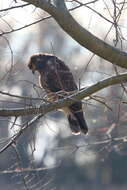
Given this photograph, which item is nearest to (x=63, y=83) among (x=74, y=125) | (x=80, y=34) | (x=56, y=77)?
(x=56, y=77)

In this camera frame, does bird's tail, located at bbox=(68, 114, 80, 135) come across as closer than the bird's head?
Yes

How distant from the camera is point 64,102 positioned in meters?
5.68

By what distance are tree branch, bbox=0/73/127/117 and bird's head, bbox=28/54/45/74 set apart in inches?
111

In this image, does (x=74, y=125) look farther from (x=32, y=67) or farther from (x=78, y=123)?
(x=32, y=67)

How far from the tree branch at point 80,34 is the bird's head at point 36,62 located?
8.95 feet

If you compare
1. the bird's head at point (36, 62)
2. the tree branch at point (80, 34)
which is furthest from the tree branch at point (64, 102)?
the bird's head at point (36, 62)

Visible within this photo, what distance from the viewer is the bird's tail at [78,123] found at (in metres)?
7.67

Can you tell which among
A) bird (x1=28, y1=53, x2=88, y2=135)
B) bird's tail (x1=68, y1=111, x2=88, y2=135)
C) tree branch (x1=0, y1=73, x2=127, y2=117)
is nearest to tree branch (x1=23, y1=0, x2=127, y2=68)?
tree branch (x1=0, y1=73, x2=127, y2=117)

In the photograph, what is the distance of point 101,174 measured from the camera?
22641 millimetres

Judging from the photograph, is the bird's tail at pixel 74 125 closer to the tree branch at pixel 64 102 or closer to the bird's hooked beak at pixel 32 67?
the bird's hooked beak at pixel 32 67

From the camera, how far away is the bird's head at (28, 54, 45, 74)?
8.52 m

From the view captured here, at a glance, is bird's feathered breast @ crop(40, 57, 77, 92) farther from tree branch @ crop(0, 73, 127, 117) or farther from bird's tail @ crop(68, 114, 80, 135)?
tree branch @ crop(0, 73, 127, 117)

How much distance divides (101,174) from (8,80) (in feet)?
55.5

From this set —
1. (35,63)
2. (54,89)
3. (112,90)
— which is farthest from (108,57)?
(35,63)
